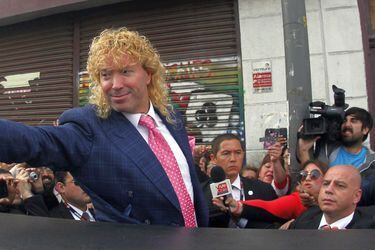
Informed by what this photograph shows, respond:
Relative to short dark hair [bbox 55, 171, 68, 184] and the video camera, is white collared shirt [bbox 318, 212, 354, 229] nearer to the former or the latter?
the video camera

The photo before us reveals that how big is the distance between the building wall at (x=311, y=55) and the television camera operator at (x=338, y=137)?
62.7 inches

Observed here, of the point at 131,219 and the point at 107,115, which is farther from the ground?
the point at 107,115

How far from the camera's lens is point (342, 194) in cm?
298

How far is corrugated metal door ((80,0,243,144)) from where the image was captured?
6496mm

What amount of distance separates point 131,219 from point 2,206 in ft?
6.76

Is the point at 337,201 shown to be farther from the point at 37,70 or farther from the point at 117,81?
the point at 37,70

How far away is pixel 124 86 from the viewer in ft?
5.86

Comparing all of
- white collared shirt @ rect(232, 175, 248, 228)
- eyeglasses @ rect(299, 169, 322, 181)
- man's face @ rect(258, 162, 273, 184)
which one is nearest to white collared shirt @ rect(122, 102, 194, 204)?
white collared shirt @ rect(232, 175, 248, 228)

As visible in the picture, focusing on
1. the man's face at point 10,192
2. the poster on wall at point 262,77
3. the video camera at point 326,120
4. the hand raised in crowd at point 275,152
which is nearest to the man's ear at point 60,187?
the man's face at point 10,192

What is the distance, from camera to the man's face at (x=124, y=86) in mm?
1770

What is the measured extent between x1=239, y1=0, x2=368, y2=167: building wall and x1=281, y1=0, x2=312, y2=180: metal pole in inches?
71.2

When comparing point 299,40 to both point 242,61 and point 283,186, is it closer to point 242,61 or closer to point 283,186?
point 283,186

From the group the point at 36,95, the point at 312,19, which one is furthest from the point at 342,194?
the point at 36,95

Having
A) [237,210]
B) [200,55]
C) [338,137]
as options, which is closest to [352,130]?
[338,137]
